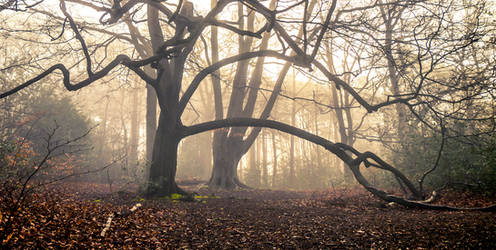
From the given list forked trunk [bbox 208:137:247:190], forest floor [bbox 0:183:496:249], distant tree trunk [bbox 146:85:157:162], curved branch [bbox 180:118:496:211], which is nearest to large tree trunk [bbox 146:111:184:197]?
curved branch [bbox 180:118:496:211]

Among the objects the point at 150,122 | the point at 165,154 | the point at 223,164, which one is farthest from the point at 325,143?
the point at 150,122

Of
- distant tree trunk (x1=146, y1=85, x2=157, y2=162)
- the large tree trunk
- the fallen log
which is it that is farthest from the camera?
distant tree trunk (x1=146, y1=85, x2=157, y2=162)

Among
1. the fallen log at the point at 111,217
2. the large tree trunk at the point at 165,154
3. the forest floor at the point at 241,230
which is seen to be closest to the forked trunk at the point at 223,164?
the large tree trunk at the point at 165,154

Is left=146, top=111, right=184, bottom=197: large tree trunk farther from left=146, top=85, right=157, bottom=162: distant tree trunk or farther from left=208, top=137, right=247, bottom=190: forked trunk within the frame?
left=146, top=85, right=157, bottom=162: distant tree trunk

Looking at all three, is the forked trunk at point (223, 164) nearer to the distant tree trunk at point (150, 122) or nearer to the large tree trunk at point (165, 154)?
the distant tree trunk at point (150, 122)

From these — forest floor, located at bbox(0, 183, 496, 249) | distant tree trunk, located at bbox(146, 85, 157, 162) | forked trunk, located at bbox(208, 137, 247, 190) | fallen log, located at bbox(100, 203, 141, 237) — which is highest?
distant tree trunk, located at bbox(146, 85, 157, 162)

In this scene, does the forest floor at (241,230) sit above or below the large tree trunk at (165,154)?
below

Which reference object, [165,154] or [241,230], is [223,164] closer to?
[165,154]

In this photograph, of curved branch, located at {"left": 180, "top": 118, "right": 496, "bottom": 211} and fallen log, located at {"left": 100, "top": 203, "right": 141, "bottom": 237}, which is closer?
fallen log, located at {"left": 100, "top": 203, "right": 141, "bottom": 237}

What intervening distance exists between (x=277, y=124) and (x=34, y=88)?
1545cm

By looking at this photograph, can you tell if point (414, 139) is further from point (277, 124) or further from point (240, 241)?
point (240, 241)

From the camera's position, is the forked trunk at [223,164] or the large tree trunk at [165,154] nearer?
the large tree trunk at [165,154]

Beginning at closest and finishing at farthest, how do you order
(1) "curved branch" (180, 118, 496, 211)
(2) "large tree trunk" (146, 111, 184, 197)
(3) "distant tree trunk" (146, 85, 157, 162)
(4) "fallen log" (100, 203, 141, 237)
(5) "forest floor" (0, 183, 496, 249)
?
(5) "forest floor" (0, 183, 496, 249), (4) "fallen log" (100, 203, 141, 237), (1) "curved branch" (180, 118, 496, 211), (2) "large tree trunk" (146, 111, 184, 197), (3) "distant tree trunk" (146, 85, 157, 162)

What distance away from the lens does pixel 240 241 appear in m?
4.92
